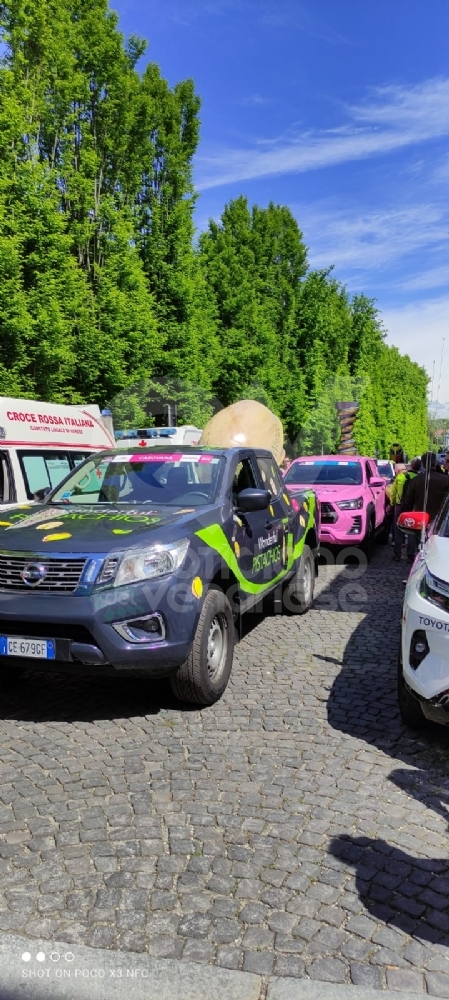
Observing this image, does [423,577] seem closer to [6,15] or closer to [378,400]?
[6,15]

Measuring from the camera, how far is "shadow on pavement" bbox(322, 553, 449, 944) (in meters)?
2.71

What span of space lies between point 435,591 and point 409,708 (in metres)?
0.83

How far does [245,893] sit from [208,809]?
681mm

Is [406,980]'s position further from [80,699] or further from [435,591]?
[80,699]

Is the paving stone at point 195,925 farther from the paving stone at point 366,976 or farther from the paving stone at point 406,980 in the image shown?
the paving stone at point 406,980

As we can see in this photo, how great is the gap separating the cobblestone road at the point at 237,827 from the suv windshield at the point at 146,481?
1443mm

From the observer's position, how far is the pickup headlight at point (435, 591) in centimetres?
387

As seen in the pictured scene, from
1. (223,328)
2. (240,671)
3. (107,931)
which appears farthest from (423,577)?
(223,328)

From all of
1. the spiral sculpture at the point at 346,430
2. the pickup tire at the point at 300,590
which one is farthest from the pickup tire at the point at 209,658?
the spiral sculpture at the point at 346,430

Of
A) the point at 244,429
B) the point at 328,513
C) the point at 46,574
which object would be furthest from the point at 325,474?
the point at 46,574

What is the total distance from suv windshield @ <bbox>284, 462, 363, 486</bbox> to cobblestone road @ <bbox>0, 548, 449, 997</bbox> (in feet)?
22.2

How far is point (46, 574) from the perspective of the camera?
429cm

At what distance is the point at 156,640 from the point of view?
425cm

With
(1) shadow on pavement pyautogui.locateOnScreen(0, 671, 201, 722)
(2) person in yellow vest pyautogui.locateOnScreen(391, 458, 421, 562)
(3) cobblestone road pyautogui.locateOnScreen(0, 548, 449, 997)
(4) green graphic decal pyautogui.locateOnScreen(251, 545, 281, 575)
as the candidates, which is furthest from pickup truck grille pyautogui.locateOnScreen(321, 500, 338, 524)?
(1) shadow on pavement pyautogui.locateOnScreen(0, 671, 201, 722)
